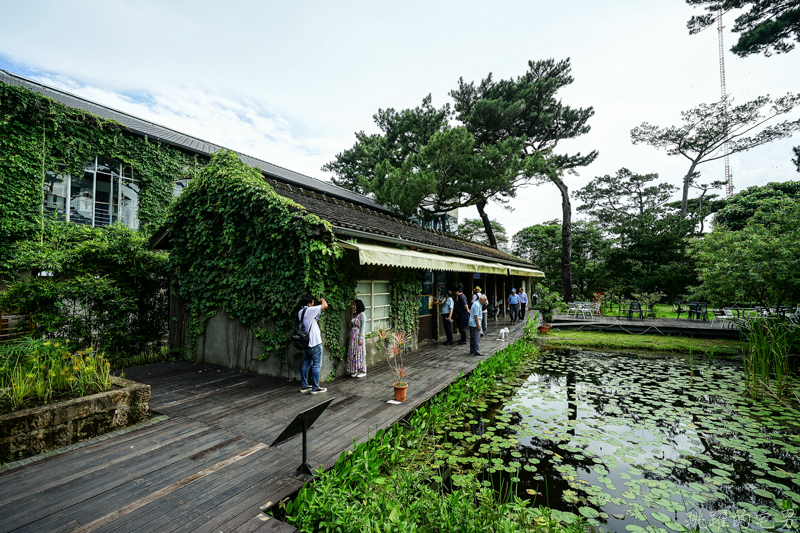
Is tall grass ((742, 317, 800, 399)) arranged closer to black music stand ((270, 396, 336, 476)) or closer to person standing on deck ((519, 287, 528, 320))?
black music stand ((270, 396, 336, 476))

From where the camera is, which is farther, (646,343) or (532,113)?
(532,113)

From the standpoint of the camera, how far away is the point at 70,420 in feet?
11.8

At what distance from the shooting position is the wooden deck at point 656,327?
11.8 m

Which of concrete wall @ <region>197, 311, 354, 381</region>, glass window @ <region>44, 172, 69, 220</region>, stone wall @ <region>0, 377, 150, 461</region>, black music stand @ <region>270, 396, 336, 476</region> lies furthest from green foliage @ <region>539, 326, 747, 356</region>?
glass window @ <region>44, 172, 69, 220</region>

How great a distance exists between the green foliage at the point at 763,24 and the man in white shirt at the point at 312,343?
53.1ft

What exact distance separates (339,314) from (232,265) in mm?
2567

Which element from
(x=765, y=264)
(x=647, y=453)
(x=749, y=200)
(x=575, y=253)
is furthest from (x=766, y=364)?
(x=749, y=200)

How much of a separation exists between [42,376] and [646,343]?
1451 centimetres

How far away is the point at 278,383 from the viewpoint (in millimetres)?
5855

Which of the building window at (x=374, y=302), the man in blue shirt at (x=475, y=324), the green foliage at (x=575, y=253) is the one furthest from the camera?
the green foliage at (x=575, y=253)

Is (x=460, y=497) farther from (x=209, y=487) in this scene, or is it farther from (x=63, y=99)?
(x=63, y=99)

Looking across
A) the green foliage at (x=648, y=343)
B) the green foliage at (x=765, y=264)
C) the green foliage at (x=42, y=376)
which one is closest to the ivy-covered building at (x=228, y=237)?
the green foliage at (x=42, y=376)

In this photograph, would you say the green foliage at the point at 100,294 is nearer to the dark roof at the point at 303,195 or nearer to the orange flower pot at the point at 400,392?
the dark roof at the point at 303,195

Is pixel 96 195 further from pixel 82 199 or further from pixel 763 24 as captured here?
pixel 763 24
